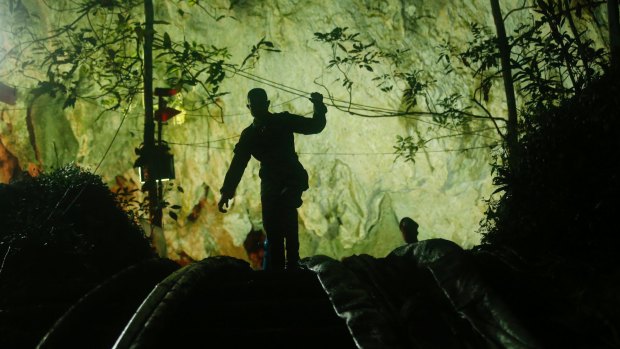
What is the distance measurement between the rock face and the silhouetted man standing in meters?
8.84

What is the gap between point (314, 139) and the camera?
607 inches

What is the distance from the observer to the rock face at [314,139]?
47.1ft

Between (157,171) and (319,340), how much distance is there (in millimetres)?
6762

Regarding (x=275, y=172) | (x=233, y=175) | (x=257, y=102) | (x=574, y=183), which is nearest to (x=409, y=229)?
(x=275, y=172)

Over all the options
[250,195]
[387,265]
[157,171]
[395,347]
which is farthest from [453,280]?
[250,195]

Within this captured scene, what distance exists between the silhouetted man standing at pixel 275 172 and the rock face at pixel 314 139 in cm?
884

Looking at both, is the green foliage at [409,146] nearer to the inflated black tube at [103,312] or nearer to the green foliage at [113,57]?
the green foliage at [113,57]

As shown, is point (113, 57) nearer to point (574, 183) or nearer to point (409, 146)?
point (409, 146)

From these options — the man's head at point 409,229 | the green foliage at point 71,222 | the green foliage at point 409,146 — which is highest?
the green foliage at point 409,146

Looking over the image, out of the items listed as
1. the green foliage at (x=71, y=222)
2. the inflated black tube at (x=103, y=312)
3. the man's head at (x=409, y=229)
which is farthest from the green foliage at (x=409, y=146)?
the inflated black tube at (x=103, y=312)

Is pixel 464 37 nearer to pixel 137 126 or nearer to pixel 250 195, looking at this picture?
pixel 250 195

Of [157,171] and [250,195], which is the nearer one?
[157,171]

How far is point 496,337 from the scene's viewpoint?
230 cm

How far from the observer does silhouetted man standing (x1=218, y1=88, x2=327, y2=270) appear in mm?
5293
